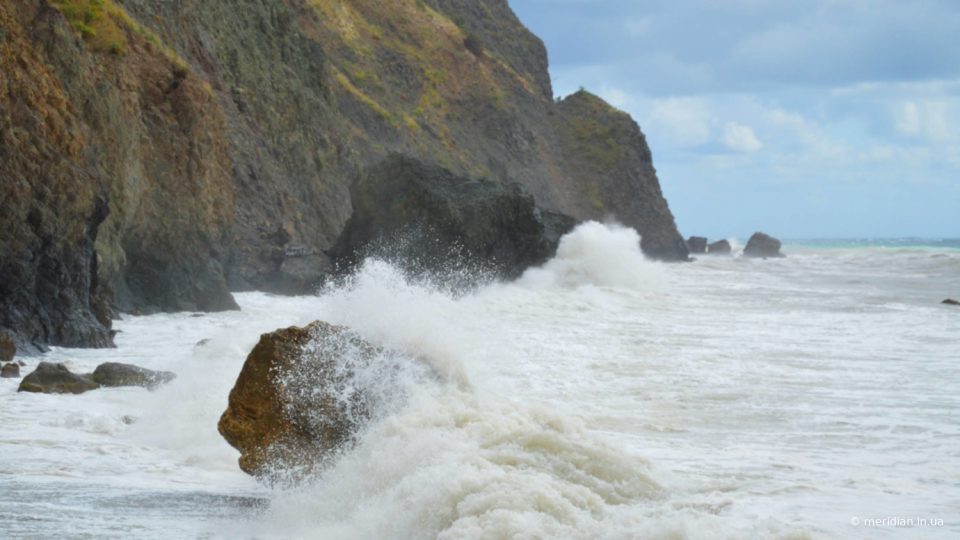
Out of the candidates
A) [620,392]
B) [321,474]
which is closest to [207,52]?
[620,392]

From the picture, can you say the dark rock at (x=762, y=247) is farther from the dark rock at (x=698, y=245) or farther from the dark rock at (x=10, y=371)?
the dark rock at (x=10, y=371)

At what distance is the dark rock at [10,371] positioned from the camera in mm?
11577

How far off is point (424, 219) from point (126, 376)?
1845 centimetres

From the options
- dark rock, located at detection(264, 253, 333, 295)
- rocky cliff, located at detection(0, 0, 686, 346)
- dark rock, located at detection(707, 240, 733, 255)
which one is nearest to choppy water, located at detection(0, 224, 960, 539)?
rocky cliff, located at detection(0, 0, 686, 346)

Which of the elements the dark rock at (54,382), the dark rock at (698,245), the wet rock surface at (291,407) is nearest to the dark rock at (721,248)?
the dark rock at (698,245)

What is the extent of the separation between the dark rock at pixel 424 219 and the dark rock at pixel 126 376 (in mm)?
17137

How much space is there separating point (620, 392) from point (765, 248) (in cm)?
6918

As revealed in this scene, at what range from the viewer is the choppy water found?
7.01 m

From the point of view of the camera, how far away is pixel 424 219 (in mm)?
29875

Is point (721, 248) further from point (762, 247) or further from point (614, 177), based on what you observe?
point (614, 177)

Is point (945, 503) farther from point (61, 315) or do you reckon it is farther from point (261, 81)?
point (261, 81)

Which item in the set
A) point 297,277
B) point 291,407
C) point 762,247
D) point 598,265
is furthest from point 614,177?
point 291,407

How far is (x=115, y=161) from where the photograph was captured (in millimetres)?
18234

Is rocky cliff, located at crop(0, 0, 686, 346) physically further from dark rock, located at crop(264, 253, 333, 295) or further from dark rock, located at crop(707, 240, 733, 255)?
dark rock, located at crop(707, 240, 733, 255)
